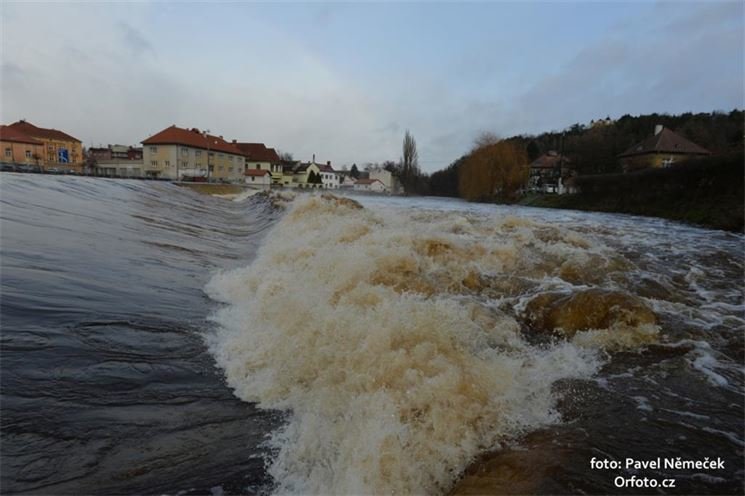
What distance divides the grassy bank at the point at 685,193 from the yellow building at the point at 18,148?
243 feet

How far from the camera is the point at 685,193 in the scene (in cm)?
2319

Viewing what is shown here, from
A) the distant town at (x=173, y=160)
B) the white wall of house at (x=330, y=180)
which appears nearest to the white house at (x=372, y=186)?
the distant town at (x=173, y=160)

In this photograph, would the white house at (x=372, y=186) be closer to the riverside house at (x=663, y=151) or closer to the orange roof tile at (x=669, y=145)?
the riverside house at (x=663, y=151)

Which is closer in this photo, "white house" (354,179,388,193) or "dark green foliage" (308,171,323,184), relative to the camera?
"dark green foliage" (308,171,323,184)

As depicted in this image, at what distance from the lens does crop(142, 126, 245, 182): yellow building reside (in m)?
65.2

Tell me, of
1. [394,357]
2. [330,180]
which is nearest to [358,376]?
[394,357]

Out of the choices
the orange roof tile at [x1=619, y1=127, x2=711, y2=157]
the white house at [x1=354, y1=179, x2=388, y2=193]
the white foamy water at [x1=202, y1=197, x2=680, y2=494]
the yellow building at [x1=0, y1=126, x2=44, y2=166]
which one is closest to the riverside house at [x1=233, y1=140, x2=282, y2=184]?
the white house at [x1=354, y1=179, x2=388, y2=193]

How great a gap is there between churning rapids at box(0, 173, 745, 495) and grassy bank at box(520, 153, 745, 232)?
13907mm

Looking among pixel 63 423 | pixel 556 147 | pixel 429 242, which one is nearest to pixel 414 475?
pixel 63 423

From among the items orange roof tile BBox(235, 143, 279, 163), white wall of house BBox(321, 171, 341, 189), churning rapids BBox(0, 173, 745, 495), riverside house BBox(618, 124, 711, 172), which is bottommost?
churning rapids BBox(0, 173, 745, 495)

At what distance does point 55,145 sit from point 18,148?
18153 mm

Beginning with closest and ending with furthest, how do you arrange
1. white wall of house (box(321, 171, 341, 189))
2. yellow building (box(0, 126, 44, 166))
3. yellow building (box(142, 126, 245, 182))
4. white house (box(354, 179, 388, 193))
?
yellow building (box(0, 126, 44, 166)) → yellow building (box(142, 126, 245, 182)) → white wall of house (box(321, 171, 341, 189)) → white house (box(354, 179, 388, 193))

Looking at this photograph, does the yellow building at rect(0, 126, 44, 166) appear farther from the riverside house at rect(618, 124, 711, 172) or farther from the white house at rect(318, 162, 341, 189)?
the riverside house at rect(618, 124, 711, 172)

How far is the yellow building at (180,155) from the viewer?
214 feet
